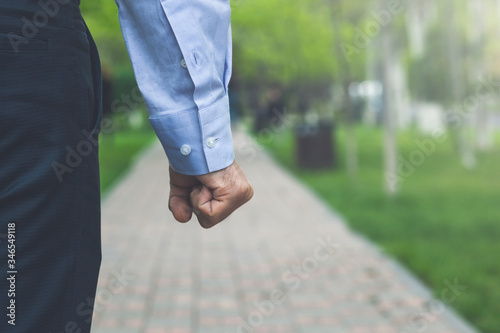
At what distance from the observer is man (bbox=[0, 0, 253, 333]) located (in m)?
1.49

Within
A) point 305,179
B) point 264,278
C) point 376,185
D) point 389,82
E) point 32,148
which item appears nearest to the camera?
point 32,148

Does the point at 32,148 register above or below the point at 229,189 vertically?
above

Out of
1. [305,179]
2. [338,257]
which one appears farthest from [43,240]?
[305,179]

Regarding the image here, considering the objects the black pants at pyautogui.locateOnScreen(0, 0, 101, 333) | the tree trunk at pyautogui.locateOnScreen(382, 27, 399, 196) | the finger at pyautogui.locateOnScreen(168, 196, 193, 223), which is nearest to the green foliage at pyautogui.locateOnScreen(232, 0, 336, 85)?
the tree trunk at pyautogui.locateOnScreen(382, 27, 399, 196)

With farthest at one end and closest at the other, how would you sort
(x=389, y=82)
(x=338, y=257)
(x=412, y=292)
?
(x=389, y=82) < (x=338, y=257) < (x=412, y=292)

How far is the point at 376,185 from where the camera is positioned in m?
11.6

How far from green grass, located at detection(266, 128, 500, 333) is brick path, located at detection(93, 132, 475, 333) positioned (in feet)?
0.50

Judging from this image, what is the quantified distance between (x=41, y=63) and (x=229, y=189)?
47 cm

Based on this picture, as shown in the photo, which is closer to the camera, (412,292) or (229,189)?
(229,189)

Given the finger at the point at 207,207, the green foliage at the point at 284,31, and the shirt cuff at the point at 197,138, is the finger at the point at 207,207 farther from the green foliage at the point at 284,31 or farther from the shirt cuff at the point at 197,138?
the green foliage at the point at 284,31

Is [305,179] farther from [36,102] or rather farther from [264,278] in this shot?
[36,102]

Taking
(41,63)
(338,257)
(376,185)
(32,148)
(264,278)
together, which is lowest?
(376,185)

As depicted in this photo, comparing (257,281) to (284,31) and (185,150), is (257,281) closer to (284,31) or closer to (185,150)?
(185,150)

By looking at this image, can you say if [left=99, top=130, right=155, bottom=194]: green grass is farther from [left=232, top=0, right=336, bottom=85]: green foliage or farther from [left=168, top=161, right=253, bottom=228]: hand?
[left=168, top=161, right=253, bottom=228]: hand
